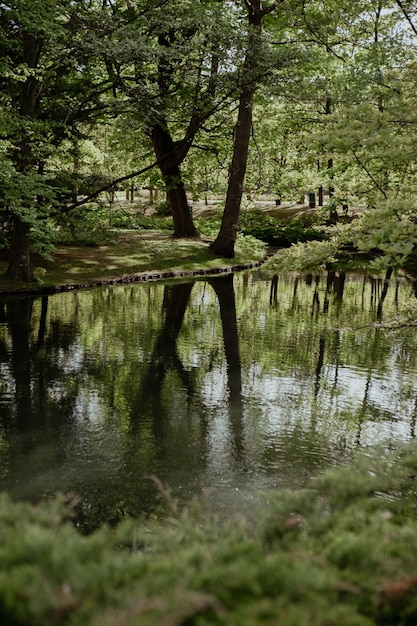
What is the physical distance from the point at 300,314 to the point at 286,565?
13.7m

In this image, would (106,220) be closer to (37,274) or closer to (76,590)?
(37,274)

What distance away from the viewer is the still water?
638cm

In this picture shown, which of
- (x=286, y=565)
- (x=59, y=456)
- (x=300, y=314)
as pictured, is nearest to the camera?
(x=286, y=565)

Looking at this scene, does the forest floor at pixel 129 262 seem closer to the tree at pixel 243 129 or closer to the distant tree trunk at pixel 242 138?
the distant tree trunk at pixel 242 138

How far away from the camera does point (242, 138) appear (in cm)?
2409

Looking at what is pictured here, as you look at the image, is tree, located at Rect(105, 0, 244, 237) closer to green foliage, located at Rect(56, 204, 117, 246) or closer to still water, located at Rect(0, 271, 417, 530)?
green foliage, located at Rect(56, 204, 117, 246)

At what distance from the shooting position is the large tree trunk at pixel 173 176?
82.8ft

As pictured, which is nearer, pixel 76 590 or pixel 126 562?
pixel 76 590

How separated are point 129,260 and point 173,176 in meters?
4.63

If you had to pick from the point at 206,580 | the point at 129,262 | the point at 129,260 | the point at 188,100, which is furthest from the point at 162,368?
the point at 188,100

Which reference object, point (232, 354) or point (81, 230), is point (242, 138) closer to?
point (81, 230)

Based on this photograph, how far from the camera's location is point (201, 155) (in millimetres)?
27844

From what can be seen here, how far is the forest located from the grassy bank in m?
0.71

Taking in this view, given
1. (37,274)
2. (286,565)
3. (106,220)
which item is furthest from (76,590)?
(106,220)
